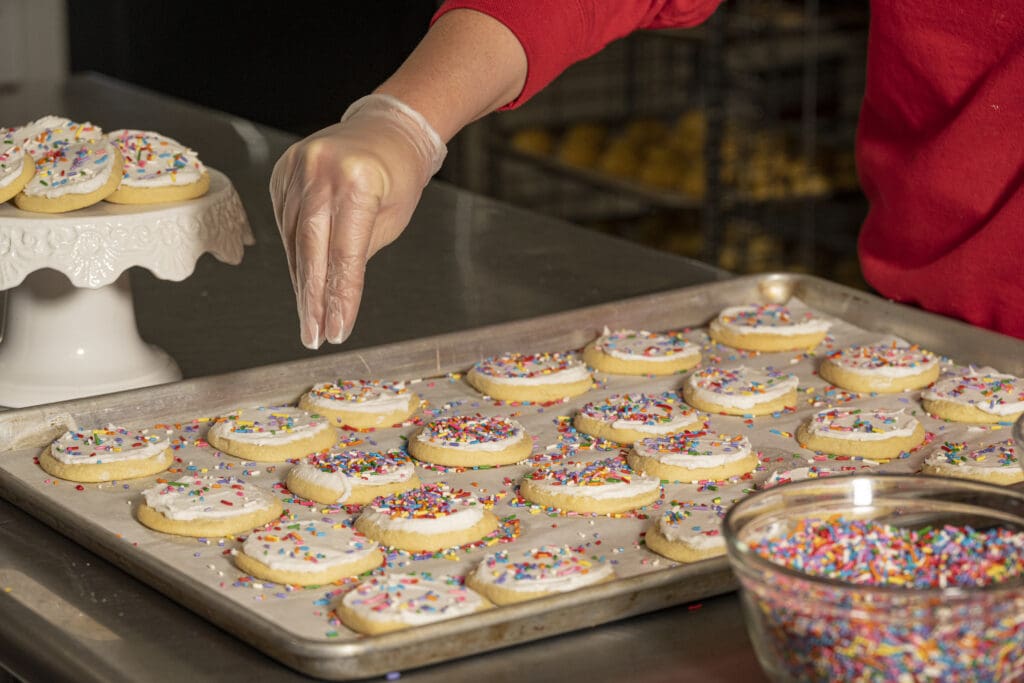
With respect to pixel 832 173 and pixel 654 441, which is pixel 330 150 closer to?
pixel 654 441

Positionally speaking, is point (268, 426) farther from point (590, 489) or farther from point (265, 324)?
point (265, 324)

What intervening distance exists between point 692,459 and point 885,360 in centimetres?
34

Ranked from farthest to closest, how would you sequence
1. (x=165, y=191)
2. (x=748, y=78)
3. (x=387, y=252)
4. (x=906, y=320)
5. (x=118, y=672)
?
1. (x=748, y=78)
2. (x=387, y=252)
3. (x=906, y=320)
4. (x=165, y=191)
5. (x=118, y=672)

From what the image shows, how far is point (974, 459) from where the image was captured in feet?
4.12

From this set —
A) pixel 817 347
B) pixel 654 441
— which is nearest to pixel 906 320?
pixel 817 347

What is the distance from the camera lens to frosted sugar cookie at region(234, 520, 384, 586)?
103cm

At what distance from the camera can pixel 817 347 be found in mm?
1630

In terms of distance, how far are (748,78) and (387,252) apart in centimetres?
170

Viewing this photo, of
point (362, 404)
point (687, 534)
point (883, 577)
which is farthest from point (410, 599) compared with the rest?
point (362, 404)

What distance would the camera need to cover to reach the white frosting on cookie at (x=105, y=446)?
1229mm

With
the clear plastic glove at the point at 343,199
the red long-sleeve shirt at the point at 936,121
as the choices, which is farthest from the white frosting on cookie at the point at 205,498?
the red long-sleeve shirt at the point at 936,121

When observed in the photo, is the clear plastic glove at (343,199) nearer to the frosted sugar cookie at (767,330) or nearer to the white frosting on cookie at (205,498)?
the white frosting on cookie at (205,498)

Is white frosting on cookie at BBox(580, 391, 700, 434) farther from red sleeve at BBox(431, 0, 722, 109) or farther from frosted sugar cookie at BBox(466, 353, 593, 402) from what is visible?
red sleeve at BBox(431, 0, 722, 109)

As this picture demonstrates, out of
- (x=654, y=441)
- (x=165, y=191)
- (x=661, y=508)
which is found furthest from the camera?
(x=165, y=191)
